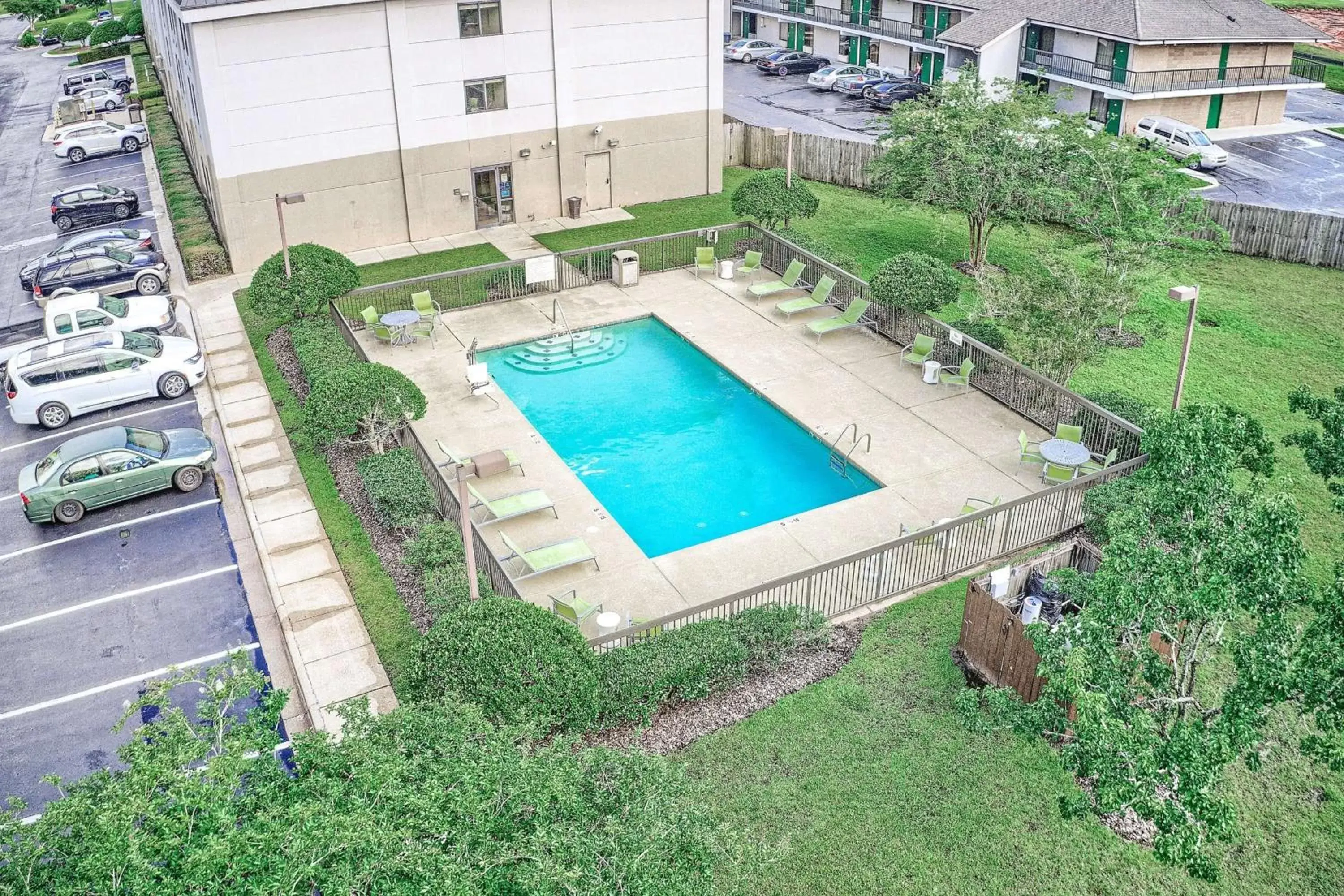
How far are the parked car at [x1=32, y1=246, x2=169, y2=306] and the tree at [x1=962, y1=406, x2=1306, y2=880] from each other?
26.2 metres

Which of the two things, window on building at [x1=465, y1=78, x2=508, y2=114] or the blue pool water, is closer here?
the blue pool water

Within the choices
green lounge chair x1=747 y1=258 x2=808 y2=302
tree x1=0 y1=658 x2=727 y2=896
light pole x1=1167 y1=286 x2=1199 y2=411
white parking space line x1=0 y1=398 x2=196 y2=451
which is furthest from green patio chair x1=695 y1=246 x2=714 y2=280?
tree x1=0 y1=658 x2=727 y2=896

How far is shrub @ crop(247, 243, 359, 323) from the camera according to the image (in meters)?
25.3

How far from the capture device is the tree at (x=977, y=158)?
28.2m

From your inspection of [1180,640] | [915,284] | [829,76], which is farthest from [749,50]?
[1180,640]

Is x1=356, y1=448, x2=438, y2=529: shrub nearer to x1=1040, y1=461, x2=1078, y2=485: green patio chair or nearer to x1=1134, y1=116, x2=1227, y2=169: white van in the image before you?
x1=1040, y1=461, x2=1078, y2=485: green patio chair

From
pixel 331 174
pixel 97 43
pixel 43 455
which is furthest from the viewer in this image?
pixel 97 43

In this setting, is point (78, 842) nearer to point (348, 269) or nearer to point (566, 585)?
point (566, 585)

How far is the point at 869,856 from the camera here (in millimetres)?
12852

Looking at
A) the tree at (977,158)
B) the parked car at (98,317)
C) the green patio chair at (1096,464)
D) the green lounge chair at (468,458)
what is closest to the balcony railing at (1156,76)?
the tree at (977,158)

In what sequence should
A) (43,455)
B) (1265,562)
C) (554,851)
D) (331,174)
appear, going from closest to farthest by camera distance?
(554,851)
(1265,562)
(43,455)
(331,174)

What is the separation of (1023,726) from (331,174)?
26.1 metres

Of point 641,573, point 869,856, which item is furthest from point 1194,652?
point 641,573

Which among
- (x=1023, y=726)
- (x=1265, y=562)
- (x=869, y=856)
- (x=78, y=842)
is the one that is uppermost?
(x=1265, y=562)
